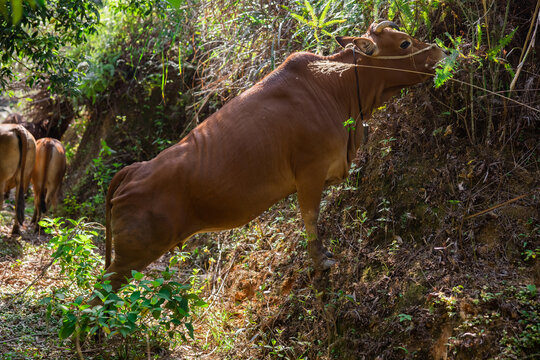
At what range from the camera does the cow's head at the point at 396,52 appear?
184 inches

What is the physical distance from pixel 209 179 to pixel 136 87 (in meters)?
5.87

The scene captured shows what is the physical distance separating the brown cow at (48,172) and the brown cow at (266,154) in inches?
197

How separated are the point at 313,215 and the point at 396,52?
1642 millimetres

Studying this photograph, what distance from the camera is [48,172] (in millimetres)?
9008

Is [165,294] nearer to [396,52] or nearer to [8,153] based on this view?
[396,52]

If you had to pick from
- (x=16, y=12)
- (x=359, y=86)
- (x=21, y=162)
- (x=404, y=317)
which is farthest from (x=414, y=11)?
(x=21, y=162)

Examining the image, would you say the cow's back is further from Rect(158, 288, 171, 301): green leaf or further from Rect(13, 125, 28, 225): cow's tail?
Rect(158, 288, 171, 301): green leaf

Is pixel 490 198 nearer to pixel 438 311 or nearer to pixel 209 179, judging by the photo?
pixel 438 311

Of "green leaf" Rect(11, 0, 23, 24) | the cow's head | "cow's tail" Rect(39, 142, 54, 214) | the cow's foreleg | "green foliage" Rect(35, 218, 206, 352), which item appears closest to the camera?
"green leaf" Rect(11, 0, 23, 24)

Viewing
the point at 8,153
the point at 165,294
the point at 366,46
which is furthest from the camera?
the point at 8,153

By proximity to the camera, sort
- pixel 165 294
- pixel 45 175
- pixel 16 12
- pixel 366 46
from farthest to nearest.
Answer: pixel 45 175, pixel 366 46, pixel 165 294, pixel 16 12

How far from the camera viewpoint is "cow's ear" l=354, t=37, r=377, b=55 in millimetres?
4656

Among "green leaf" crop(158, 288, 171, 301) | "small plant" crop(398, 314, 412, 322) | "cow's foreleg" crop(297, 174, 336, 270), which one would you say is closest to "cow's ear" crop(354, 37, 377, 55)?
"cow's foreleg" crop(297, 174, 336, 270)

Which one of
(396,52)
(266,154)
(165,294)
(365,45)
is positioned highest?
(365,45)
